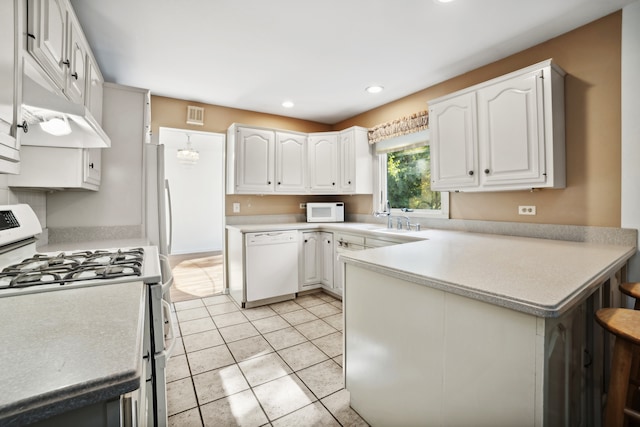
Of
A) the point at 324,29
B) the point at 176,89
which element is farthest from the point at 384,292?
the point at 176,89

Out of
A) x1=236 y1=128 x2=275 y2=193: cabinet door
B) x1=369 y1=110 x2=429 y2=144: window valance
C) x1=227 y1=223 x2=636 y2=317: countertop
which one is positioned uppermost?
x1=369 y1=110 x2=429 y2=144: window valance

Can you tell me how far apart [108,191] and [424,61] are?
2917mm

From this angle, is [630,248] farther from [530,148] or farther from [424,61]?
[424,61]

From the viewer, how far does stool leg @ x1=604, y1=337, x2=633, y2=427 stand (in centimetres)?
101

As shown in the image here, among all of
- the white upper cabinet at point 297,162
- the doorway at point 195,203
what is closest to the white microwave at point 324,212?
the white upper cabinet at point 297,162

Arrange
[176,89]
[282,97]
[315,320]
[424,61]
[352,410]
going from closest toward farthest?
1. [352,410]
2. [424,61]
3. [315,320]
4. [176,89]
5. [282,97]

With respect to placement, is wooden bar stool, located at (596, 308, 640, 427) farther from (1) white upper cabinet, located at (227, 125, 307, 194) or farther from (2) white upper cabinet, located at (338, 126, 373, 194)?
(1) white upper cabinet, located at (227, 125, 307, 194)

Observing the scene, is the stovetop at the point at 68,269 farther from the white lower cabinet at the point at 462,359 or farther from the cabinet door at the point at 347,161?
the cabinet door at the point at 347,161

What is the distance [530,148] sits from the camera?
2004mm

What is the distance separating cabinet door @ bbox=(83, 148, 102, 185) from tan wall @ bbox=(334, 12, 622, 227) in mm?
3176

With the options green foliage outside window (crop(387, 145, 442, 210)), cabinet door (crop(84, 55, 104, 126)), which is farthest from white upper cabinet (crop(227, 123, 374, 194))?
cabinet door (crop(84, 55, 104, 126))

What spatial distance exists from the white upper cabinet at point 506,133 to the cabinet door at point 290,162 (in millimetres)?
1836

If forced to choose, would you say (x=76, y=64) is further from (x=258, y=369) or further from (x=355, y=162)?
(x=355, y=162)

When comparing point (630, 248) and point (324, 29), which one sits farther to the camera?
point (324, 29)
